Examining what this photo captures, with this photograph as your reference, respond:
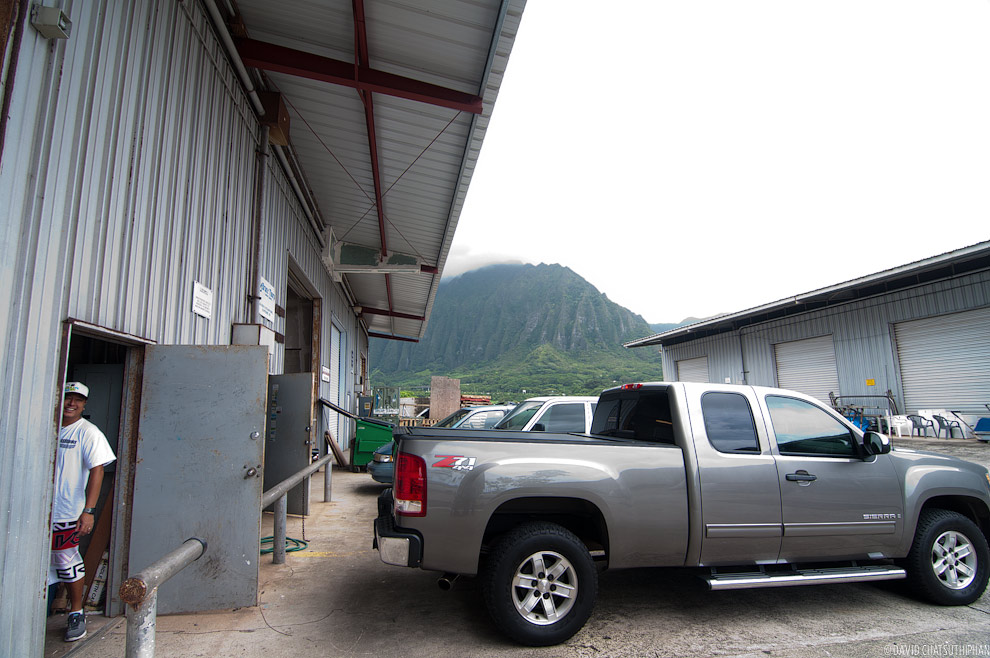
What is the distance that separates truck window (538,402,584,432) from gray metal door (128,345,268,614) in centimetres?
420

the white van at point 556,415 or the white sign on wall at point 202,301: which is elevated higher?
the white sign on wall at point 202,301

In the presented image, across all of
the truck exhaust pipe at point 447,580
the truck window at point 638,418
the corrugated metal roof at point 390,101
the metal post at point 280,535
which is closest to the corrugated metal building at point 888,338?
the truck window at point 638,418

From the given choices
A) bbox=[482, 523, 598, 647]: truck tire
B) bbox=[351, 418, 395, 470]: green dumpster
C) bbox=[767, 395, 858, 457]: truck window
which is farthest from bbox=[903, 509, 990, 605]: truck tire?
bbox=[351, 418, 395, 470]: green dumpster

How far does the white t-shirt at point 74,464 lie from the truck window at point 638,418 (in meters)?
4.21

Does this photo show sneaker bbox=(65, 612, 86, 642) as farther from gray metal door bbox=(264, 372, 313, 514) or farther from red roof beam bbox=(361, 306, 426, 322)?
red roof beam bbox=(361, 306, 426, 322)

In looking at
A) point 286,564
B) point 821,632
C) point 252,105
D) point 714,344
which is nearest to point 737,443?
point 821,632

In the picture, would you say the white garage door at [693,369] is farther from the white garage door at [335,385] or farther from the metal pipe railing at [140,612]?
the metal pipe railing at [140,612]

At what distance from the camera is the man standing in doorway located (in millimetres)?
3592

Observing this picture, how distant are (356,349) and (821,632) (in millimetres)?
17750

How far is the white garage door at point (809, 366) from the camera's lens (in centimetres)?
1780

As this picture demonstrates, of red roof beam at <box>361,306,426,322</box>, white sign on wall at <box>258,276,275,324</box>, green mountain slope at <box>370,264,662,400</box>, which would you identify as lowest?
white sign on wall at <box>258,276,275,324</box>

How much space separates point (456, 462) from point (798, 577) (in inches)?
109

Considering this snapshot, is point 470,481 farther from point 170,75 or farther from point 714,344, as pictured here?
point 714,344

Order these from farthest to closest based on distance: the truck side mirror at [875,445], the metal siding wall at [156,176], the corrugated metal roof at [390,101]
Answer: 1. the corrugated metal roof at [390,101]
2. the truck side mirror at [875,445]
3. the metal siding wall at [156,176]
